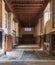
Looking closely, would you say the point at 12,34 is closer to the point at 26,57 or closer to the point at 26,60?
the point at 26,57

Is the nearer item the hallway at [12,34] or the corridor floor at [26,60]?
the corridor floor at [26,60]

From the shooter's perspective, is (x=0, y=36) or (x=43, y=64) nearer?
(x=43, y=64)

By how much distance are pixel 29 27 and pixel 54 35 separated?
18812mm

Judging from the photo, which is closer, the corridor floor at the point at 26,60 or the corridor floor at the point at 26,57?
the corridor floor at the point at 26,60

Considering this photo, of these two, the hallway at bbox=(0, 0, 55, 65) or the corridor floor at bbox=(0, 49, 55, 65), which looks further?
the hallway at bbox=(0, 0, 55, 65)

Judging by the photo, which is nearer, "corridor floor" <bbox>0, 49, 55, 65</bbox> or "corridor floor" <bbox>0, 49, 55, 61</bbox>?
"corridor floor" <bbox>0, 49, 55, 65</bbox>

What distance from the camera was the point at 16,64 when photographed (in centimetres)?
679

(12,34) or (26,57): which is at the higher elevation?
(12,34)

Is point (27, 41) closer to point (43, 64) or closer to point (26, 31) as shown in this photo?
point (26, 31)

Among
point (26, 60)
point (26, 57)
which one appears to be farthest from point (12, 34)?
point (26, 60)

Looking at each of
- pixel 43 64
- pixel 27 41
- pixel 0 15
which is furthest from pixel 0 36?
pixel 27 41

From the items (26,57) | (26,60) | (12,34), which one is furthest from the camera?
(12,34)

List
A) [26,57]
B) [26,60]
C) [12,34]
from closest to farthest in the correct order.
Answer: [26,60]
[26,57]
[12,34]

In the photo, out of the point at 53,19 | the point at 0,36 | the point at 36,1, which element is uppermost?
the point at 36,1
